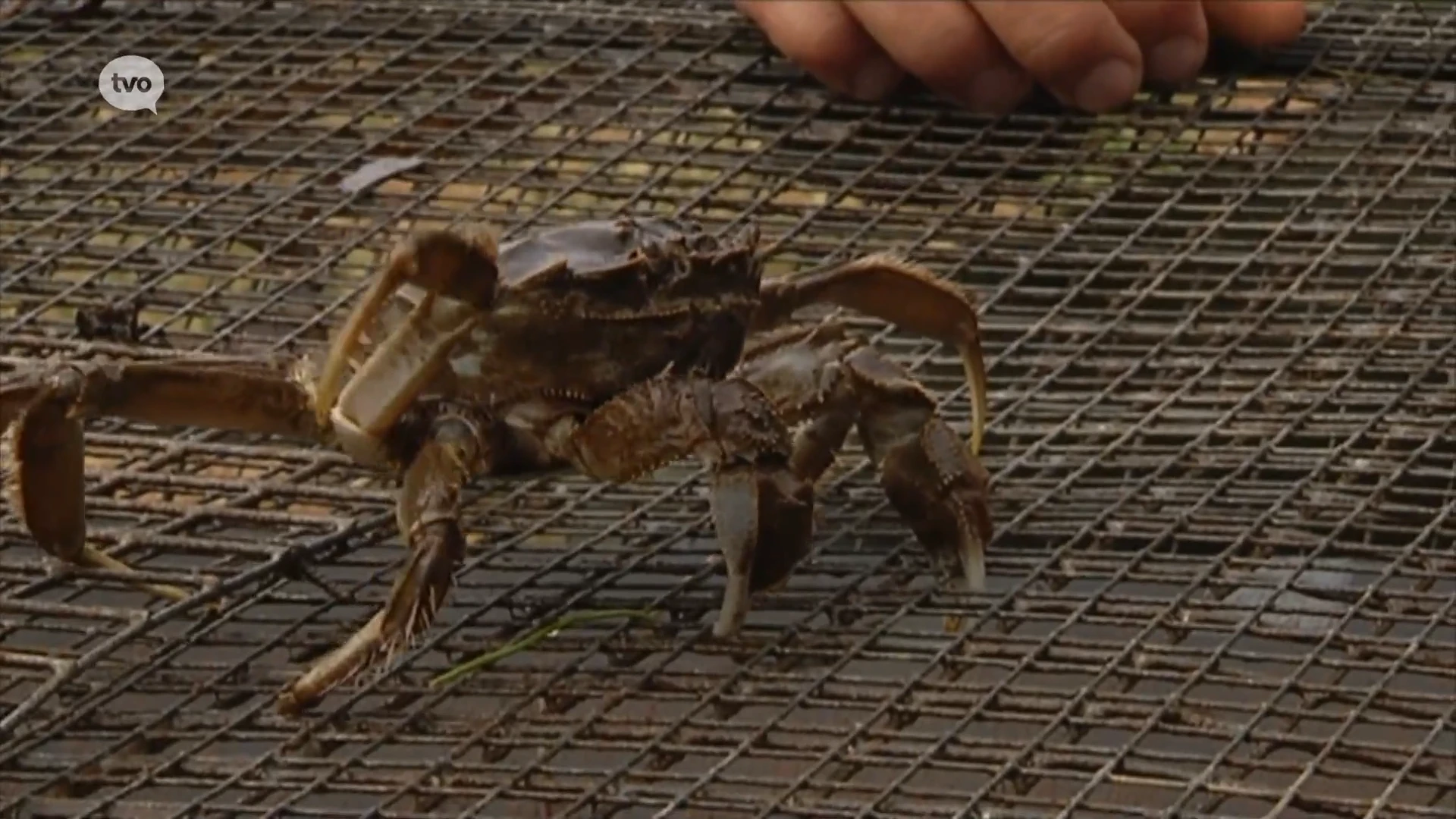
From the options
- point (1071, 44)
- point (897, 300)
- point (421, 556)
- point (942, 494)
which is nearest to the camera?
point (421, 556)

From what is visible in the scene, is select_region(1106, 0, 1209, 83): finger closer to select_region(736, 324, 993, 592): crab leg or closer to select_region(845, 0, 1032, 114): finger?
select_region(845, 0, 1032, 114): finger

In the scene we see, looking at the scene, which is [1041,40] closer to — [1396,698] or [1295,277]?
[1295,277]

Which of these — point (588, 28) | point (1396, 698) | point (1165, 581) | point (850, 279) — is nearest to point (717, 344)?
point (850, 279)

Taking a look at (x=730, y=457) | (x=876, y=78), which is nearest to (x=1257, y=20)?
(x=876, y=78)

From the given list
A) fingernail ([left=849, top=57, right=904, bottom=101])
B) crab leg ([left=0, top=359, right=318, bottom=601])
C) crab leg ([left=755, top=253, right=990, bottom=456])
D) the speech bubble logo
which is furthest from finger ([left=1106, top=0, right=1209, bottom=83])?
crab leg ([left=0, top=359, right=318, bottom=601])

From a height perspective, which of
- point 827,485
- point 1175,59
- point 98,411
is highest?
point 98,411

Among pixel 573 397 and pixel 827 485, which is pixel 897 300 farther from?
pixel 573 397
